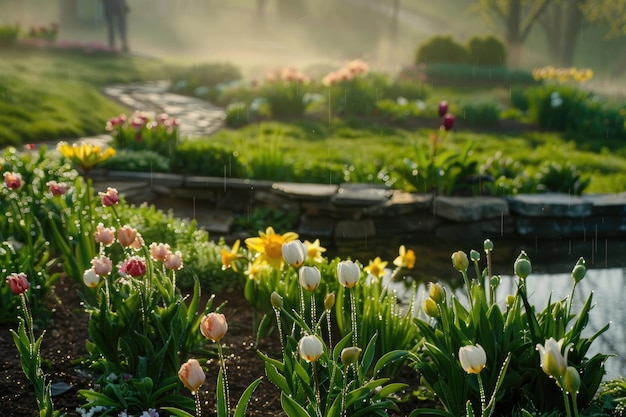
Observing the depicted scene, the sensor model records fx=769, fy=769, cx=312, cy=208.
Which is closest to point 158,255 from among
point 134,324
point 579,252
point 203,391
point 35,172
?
point 134,324

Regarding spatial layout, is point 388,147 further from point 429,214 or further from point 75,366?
point 75,366

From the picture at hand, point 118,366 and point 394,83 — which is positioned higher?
point 394,83

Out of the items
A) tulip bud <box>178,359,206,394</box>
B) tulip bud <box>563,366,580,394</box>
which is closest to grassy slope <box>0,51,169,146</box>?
tulip bud <box>178,359,206,394</box>

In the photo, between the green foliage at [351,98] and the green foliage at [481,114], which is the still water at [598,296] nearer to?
the green foliage at [481,114]

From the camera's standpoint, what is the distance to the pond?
4.34 m

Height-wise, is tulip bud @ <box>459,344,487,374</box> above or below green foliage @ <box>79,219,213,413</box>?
above

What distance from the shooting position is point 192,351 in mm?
3385

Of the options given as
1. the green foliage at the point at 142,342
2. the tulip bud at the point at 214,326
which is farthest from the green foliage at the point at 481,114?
the tulip bud at the point at 214,326

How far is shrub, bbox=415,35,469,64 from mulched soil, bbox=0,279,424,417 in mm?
16081

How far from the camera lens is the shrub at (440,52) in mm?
19312

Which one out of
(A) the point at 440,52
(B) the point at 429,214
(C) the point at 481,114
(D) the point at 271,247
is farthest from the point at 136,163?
(A) the point at 440,52

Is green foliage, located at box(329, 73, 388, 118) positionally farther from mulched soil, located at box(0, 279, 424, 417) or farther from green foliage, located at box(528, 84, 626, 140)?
mulched soil, located at box(0, 279, 424, 417)

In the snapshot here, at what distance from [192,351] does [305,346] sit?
1441mm

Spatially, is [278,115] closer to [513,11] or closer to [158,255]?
[158,255]
